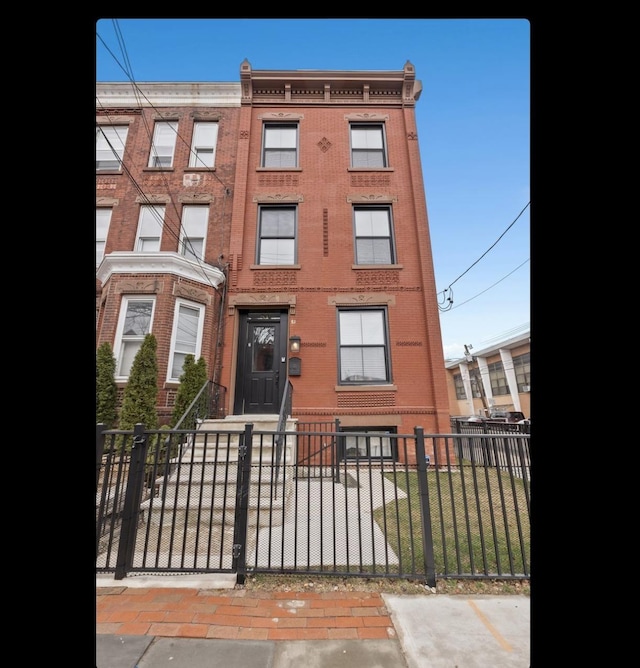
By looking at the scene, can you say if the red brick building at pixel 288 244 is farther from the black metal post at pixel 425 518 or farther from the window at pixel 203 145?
the black metal post at pixel 425 518

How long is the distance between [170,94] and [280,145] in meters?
4.29

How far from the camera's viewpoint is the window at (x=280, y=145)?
9.91 metres

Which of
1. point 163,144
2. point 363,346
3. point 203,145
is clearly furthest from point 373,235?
point 163,144

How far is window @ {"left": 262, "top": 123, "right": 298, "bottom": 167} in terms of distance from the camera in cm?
991

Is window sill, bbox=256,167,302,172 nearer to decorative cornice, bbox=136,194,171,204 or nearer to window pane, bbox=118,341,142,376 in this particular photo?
decorative cornice, bbox=136,194,171,204

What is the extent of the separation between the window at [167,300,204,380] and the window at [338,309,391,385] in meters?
3.66

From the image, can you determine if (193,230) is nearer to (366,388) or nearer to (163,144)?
(163,144)

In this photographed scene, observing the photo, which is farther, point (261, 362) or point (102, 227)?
point (102, 227)

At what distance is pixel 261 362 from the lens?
8414mm

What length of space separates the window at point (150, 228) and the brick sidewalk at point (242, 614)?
28.7 ft

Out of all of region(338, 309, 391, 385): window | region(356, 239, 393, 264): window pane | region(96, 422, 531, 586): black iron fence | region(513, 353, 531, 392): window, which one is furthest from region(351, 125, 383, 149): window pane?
region(513, 353, 531, 392): window

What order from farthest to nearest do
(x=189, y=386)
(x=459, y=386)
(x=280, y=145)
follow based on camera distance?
(x=459, y=386)
(x=280, y=145)
(x=189, y=386)

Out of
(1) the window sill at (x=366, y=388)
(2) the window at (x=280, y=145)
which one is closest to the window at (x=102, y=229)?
(2) the window at (x=280, y=145)
